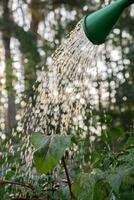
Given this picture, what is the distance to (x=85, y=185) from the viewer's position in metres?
0.99

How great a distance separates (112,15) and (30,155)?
1.12ft

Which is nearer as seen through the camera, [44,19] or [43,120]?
[43,120]

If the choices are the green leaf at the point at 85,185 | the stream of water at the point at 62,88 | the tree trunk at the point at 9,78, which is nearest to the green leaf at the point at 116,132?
the stream of water at the point at 62,88

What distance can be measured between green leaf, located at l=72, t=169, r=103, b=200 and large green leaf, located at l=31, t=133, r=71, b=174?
9cm

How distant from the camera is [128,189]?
3.43 ft

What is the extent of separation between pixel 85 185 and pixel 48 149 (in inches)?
4.6

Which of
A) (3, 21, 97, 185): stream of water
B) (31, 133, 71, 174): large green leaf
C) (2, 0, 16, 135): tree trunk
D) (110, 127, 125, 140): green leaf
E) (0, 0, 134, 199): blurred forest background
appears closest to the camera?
(31, 133, 71, 174): large green leaf

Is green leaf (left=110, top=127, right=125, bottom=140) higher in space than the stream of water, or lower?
lower

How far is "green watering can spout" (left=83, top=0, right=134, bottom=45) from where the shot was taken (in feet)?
3.22

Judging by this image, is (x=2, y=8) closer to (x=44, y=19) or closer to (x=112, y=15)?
(x=44, y=19)

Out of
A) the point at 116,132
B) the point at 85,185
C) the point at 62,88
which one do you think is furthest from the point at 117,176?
the point at 116,132

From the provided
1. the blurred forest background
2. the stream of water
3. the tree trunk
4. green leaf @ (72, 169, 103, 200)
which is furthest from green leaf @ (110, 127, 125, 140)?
the tree trunk

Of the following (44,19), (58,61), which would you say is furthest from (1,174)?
(44,19)

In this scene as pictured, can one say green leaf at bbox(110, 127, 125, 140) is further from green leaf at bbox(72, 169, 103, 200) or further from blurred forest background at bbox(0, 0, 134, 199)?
blurred forest background at bbox(0, 0, 134, 199)
